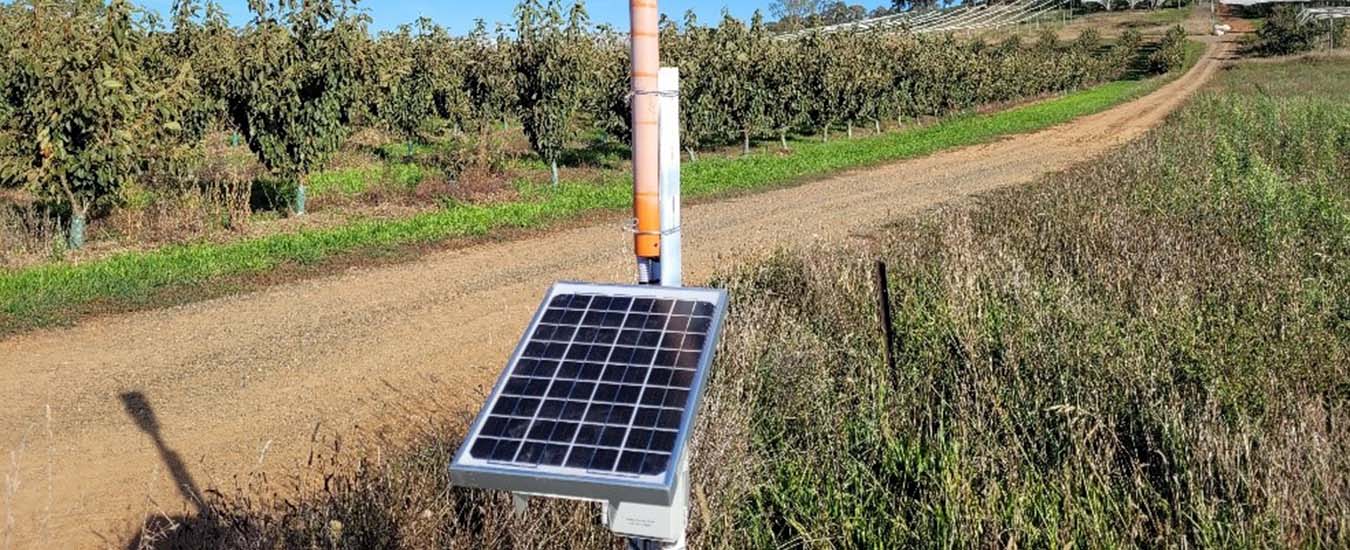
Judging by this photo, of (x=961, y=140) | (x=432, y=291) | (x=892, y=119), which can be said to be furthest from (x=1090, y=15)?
(x=432, y=291)

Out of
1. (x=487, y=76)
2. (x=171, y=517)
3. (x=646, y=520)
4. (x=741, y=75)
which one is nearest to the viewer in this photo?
(x=646, y=520)

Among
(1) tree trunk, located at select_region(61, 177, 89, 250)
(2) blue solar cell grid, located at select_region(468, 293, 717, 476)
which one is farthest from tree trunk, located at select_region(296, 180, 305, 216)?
(2) blue solar cell grid, located at select_region(468, 293, 717, 476)

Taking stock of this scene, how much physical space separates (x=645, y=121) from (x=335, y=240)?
355 inches

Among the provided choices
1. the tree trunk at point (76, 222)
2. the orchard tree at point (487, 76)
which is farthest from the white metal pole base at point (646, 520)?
the orchard tree at point (487, 76)

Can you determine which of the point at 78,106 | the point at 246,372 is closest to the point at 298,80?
the point at 78,106

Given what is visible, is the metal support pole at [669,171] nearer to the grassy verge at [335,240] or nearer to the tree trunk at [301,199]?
the grassy verge at [335,240]

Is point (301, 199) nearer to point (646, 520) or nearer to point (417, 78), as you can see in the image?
point (417, 78)

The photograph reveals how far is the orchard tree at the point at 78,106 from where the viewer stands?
1021 cm

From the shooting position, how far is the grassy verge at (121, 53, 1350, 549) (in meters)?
3.35

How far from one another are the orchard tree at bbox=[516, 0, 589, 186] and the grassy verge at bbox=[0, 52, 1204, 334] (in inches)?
45.9

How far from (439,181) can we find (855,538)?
13678mm

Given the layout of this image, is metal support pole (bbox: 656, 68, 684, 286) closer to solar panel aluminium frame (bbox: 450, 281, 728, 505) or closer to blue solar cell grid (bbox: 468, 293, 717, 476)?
blue solar cell grid (bbox: 468, 293, 717, 476)

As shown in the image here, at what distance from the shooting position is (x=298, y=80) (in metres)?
13.4

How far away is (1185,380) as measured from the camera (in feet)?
15.0
